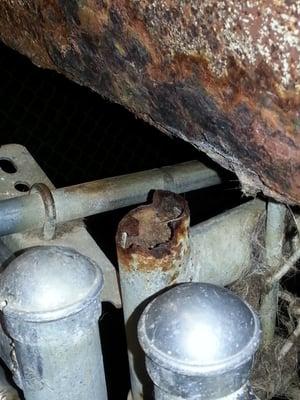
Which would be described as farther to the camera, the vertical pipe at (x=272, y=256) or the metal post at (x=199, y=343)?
the vertical pipe at (x=272, y=256)

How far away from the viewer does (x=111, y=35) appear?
1014 mm

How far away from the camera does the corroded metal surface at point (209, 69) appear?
0.73 meters

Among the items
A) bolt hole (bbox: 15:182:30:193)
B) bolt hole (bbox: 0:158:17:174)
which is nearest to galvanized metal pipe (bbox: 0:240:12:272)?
bolt hole (bbox: 15:182:30:193)

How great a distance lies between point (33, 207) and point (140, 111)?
14.8 inches

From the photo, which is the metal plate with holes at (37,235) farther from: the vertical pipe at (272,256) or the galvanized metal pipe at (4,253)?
the vertical pipe at (272,256)

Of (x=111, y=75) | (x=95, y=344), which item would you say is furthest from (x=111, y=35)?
(x=95, y=344)

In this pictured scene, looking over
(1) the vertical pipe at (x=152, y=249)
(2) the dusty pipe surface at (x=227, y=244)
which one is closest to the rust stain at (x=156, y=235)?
(1) the vertical pipe at (x=152, y=249)

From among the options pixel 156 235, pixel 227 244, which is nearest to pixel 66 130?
pixel 227 244

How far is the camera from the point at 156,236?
1.10 m

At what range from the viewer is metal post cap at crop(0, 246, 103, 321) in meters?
0.93

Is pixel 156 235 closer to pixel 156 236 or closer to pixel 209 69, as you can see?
pixel 156 236

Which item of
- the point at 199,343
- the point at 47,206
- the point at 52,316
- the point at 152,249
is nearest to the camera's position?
the point at 199,343

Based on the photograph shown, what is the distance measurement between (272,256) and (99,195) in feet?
1.38

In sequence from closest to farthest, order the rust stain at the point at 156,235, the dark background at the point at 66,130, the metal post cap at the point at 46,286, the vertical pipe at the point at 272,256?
the metal post cap at the point at 46,286 → the rust stain at the point at 156,235 → the vertical pipe at the point at 272,256 → the dark background at the point at 66,130
